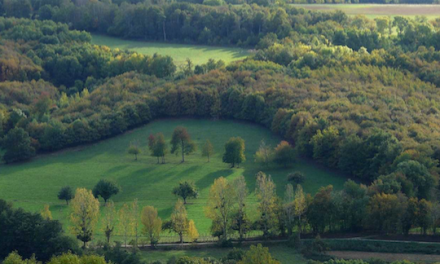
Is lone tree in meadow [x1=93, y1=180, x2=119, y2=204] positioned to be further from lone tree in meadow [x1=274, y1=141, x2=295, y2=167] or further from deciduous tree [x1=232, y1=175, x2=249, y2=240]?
lone tree in meadow [x1=274, y1=141, x2=295, y2=167]

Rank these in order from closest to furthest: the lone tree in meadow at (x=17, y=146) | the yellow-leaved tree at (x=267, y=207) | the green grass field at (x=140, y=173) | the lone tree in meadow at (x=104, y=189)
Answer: the yellow-leaved tree at (x=267, y=207) → the lone tree in meadow at (x=104, y=189) → the green grass field at (x=140, y=173) → the lone tree in meadow at (x=17, y=146)

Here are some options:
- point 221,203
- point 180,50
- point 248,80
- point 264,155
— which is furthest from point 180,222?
point 180,50

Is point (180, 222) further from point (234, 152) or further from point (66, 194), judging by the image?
point (234, 152)

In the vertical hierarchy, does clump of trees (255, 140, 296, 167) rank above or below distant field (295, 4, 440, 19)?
below

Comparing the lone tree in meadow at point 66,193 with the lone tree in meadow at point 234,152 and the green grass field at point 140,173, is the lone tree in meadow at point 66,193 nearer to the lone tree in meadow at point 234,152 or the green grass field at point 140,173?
the green grass field at point 140,173

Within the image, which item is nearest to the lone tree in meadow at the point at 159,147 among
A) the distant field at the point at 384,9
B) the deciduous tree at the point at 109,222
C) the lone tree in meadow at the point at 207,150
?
the lone tree in meadow at the point at 207,150

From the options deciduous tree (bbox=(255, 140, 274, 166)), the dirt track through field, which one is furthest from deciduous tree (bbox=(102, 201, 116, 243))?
deciduous tree (bbox=(255, 140, 274, 166))
